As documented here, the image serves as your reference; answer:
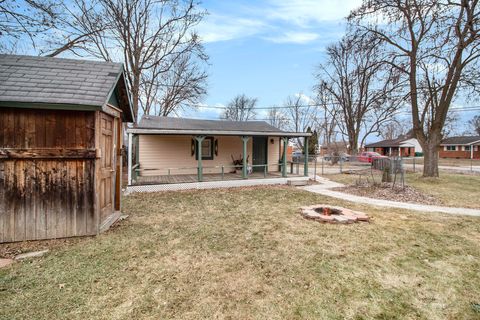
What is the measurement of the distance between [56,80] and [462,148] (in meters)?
52.5

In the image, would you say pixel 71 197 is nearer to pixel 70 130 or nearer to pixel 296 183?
pixel 70 130

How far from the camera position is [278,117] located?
48000mm

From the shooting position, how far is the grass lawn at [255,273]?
102 inches

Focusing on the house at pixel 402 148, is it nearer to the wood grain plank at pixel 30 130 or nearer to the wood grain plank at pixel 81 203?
the wood grain plank at pixel 81 203

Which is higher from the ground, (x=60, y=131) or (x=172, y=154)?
(x=60, y=131)

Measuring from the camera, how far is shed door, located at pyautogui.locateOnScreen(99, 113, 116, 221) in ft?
16.1

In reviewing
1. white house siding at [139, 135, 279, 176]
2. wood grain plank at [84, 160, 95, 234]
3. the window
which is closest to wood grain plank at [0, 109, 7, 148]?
wood grain plank at [84, 160, 95, 234]

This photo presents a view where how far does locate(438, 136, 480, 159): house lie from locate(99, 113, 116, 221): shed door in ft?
148

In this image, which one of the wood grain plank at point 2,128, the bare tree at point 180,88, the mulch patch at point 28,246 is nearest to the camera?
the mulch patch at point 28,246

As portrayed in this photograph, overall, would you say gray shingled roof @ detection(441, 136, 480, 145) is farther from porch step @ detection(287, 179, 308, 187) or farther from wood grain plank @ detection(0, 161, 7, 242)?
wood grain plank @ detection(0, 161, 7, 242)

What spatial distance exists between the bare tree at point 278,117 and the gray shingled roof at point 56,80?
43.3 metres

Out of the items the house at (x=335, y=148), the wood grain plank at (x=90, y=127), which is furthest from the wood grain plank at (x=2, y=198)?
the house at (x=335, y=148)

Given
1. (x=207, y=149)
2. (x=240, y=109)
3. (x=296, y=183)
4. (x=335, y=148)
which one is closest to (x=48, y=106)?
(x=207, y=149)

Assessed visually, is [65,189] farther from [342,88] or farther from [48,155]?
[342,88]
